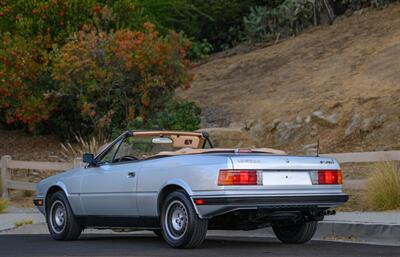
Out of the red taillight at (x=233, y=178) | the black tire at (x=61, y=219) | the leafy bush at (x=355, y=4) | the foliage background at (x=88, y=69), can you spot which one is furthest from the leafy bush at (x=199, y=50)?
the red taillight at (x=233, y=178)

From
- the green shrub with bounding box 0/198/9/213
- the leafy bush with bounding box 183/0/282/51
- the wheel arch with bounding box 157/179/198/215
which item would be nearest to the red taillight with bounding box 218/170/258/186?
the wheel arch with bounding box 157/179/198/215

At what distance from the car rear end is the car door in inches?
45.0

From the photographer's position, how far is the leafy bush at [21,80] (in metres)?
23.4

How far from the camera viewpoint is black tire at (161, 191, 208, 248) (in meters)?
10.5

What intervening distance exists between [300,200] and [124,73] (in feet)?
42.6

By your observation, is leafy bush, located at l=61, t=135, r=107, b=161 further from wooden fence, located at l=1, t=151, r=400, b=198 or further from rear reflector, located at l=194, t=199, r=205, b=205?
rear reflector, located at l=194, t=199, r=205, b=205

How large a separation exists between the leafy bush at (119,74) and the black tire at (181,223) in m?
11.2

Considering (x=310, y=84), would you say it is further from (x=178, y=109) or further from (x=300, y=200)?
(x=300, y=200)

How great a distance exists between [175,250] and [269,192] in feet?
4.10

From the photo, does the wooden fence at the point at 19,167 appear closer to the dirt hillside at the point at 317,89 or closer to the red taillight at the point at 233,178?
the dirt hillside at the point at 317,89

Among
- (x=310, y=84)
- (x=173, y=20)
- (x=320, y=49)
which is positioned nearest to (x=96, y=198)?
(x=310, y=84)

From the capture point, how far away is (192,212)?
10.5m

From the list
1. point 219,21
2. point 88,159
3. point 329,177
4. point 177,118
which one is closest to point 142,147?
point 88,159

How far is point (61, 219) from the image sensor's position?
12.8 meters
